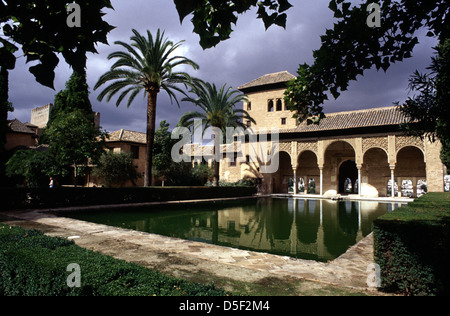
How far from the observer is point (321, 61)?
3.45m

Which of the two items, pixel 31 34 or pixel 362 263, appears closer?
pixel 31 34

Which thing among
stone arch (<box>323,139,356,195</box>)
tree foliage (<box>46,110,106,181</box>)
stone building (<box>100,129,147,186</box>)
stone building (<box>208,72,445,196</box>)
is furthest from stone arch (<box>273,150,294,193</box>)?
tree foliage (<box>46,110,106,181</box>)

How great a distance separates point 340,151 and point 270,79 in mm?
10841

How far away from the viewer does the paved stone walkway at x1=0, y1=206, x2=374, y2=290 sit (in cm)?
366

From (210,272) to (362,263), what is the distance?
2453 mm

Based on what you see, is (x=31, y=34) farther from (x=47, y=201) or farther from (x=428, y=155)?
(x=428, y=155)

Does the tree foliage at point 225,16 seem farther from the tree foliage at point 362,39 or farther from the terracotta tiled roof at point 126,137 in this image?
the terracotta tiled roof at point 126,137

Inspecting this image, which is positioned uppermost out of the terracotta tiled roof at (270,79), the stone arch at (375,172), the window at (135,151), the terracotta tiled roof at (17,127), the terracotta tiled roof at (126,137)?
the terracotta tiled roof at (270,79)

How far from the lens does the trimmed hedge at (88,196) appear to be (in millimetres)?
11194

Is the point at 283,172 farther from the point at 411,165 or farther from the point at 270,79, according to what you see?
the point at 411,165

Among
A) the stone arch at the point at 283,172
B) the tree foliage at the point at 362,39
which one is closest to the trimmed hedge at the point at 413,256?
the tree foliage at the point at 362,39

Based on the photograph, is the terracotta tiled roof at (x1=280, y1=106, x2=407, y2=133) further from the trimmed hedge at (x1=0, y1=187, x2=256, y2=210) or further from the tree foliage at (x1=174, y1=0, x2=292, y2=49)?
the tree foliage at (x1=174, y1=0, x2=292, y2=49)

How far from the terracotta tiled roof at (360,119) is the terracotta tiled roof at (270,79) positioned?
6.19 meters
